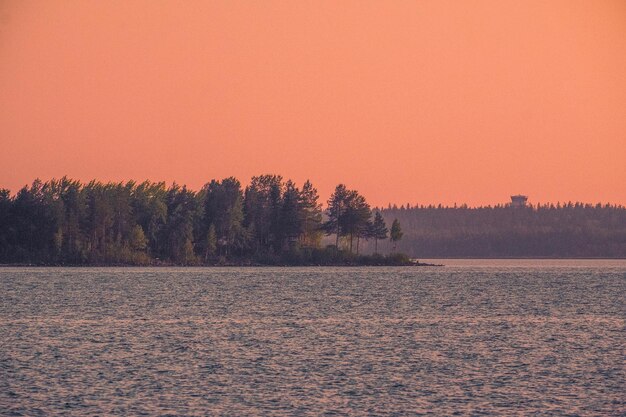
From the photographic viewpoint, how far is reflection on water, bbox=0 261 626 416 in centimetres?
4288

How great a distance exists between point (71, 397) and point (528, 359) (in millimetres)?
28823

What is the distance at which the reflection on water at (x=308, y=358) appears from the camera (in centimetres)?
4288

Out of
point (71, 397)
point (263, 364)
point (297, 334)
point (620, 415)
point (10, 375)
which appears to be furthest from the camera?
point (297, 334)

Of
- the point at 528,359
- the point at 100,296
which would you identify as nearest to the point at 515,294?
the point at 100,296

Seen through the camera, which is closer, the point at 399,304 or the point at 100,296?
the point at 399,304

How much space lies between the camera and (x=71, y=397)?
1719 inches

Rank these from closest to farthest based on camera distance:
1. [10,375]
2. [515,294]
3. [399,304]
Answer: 1. [10,375]
2. [399,304]
3. [515,294]

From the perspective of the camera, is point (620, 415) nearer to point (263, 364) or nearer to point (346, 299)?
point (263, 364)

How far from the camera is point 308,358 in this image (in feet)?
190

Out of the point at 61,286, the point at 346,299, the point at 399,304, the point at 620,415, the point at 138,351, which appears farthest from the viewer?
the point at 61,286

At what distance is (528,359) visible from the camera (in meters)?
58.3

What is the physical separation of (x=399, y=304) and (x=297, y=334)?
1702 inches

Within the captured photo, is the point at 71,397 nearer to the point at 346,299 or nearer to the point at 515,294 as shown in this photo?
the point at 346,299

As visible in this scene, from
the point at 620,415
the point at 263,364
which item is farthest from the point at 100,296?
the point at 620,415
